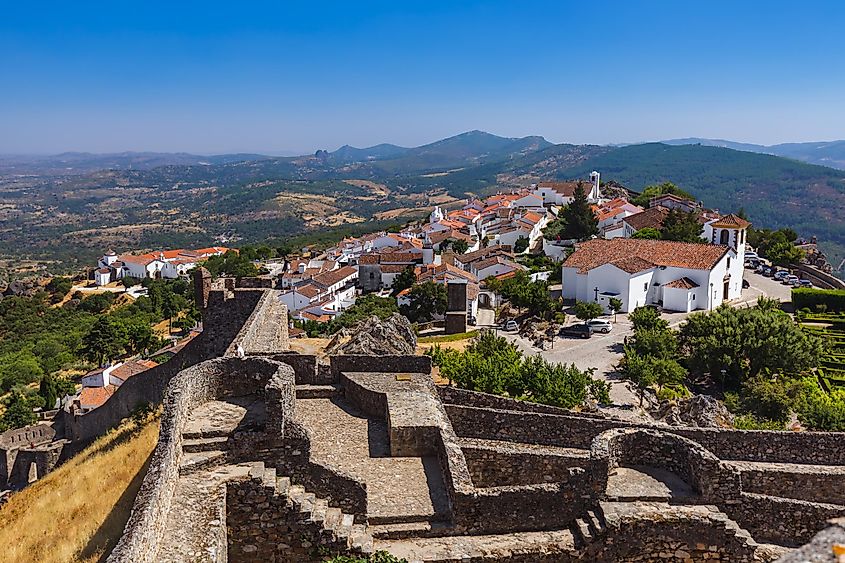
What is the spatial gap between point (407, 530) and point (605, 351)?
25.4m

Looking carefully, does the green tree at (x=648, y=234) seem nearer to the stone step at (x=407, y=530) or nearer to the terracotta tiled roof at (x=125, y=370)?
the terracotta tiled roof at (x=125, y=370)

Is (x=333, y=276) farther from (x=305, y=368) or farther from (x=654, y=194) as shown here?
(x=305, y=368)

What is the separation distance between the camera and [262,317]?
67.6 feet

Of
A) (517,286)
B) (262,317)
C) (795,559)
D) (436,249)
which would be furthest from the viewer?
(436,249)

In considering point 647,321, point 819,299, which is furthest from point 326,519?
point 819,299

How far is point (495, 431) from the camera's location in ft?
51.5

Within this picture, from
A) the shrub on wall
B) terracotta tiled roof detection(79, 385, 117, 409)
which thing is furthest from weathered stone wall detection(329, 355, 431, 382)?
the shrub on wall

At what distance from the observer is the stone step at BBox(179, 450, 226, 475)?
10141 mm

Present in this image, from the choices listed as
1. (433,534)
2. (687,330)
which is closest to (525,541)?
(433,534)

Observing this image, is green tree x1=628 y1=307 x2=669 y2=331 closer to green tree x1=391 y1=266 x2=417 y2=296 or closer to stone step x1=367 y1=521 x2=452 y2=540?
green tree x1=391 y1=266 x2=417 y2=296

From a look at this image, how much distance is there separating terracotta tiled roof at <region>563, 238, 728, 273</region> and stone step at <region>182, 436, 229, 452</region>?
120 feet

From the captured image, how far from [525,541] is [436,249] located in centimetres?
6023

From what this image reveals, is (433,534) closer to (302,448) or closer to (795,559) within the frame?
(302,448)

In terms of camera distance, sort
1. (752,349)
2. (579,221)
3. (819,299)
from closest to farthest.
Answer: (752,349) < (819,299) < (579,221)
